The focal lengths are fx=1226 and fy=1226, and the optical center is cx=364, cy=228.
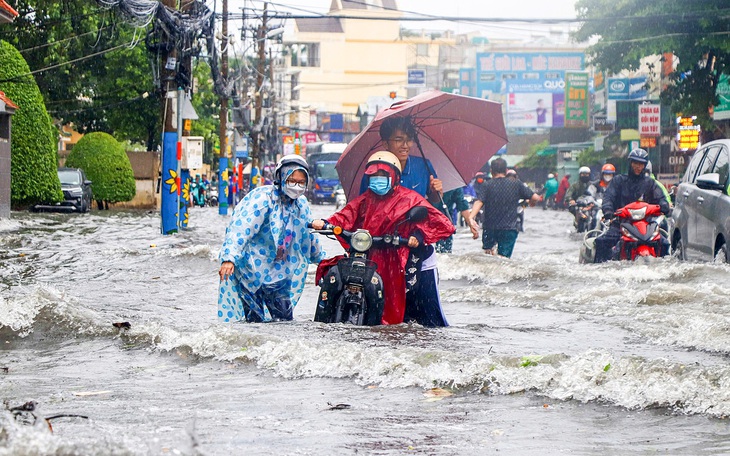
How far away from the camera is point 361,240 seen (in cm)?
798

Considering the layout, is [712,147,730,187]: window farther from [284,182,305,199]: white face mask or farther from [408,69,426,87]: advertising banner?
[408,69,426,87]: advertising banner

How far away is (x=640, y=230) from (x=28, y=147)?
21.6m

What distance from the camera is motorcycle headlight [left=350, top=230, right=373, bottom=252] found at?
7977 millimetres

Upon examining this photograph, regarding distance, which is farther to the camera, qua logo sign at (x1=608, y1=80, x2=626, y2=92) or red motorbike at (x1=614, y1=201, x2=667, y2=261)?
qua logo sign at (x1=608, y1=80, x2=626, y2=92)

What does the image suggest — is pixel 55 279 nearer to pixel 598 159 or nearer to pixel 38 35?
pixel 38 35

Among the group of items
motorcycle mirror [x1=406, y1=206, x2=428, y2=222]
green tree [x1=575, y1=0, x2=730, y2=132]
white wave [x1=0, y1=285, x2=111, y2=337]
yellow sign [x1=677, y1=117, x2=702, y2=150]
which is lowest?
white wave [x1=0, y1=285, x2=111, y2=337]

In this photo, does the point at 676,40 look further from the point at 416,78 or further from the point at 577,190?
the point at 416,78

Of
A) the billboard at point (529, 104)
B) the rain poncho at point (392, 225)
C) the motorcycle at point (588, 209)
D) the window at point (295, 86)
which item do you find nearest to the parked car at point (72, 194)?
the motorcycle at point (588, 209)

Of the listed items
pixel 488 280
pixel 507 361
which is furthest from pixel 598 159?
pixel 507 361

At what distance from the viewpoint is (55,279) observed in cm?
1427

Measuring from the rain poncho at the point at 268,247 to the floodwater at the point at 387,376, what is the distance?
280 mm

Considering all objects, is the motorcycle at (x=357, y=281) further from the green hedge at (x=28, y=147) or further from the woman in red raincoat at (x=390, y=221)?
the green hedge at (x=28, y=147)

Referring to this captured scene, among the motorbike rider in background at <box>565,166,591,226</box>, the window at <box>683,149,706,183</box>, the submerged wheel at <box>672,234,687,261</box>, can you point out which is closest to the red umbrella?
the submerged wheel at <box>672,234,687,261</box>

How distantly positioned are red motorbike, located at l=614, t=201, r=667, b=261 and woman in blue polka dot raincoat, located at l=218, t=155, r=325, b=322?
5720 mm
